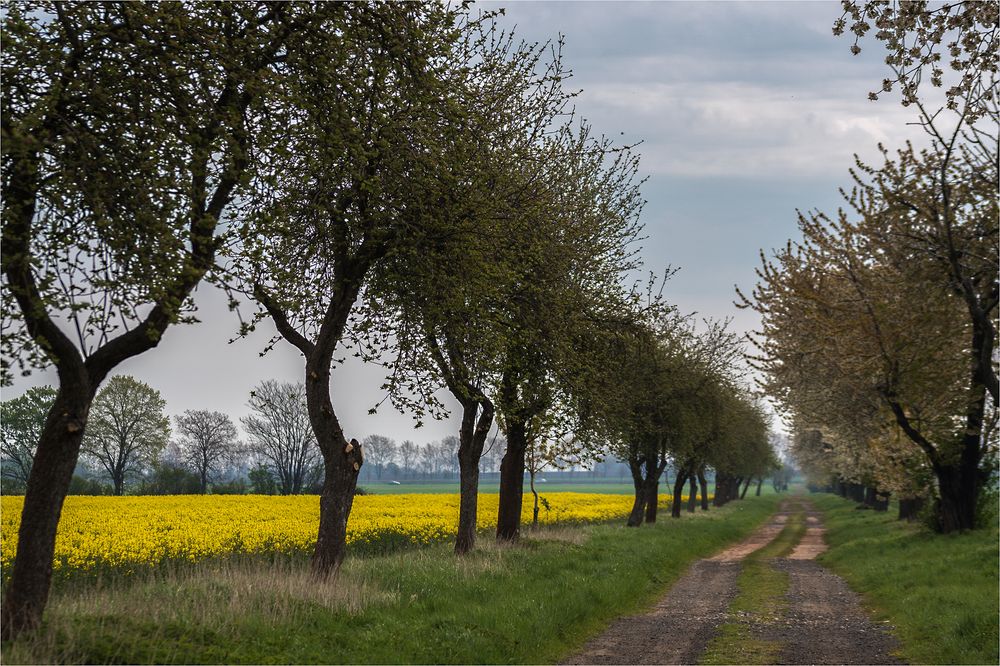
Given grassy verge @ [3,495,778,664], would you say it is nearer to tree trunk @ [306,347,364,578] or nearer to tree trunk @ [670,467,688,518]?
tree trunk @ [306,347,364,578]

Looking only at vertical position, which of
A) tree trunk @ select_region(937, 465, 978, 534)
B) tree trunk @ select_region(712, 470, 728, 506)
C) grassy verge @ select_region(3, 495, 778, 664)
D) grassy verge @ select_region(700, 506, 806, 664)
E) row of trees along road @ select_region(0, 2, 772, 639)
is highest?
row of trees along road @ select_region(0, 2, 772, 639)

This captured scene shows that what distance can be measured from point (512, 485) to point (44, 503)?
1992cm

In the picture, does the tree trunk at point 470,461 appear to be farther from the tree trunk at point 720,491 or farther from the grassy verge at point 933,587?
the tree trunk at point 720,491

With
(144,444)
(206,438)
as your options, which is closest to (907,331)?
(144,444)

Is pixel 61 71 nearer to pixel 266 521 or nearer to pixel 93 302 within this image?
pixel 93 302

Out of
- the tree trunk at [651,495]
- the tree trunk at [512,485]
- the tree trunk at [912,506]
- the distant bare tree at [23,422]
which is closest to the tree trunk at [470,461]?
the tree trunk at [512,485]

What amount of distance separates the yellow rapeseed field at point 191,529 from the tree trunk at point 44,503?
34.0 feet

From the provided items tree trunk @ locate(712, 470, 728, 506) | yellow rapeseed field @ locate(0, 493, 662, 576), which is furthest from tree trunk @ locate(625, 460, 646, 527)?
tree trunk @ locate(712, 470, 728, 506)

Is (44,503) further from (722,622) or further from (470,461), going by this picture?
(470,461)

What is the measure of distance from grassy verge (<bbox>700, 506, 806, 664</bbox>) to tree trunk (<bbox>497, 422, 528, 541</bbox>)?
7.58 meters

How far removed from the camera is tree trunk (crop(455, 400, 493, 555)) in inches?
1015

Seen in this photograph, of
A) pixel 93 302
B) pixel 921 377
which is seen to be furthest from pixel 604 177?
pixel 93 302

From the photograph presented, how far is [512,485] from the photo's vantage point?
2986cm

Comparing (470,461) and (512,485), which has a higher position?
(470,461)
